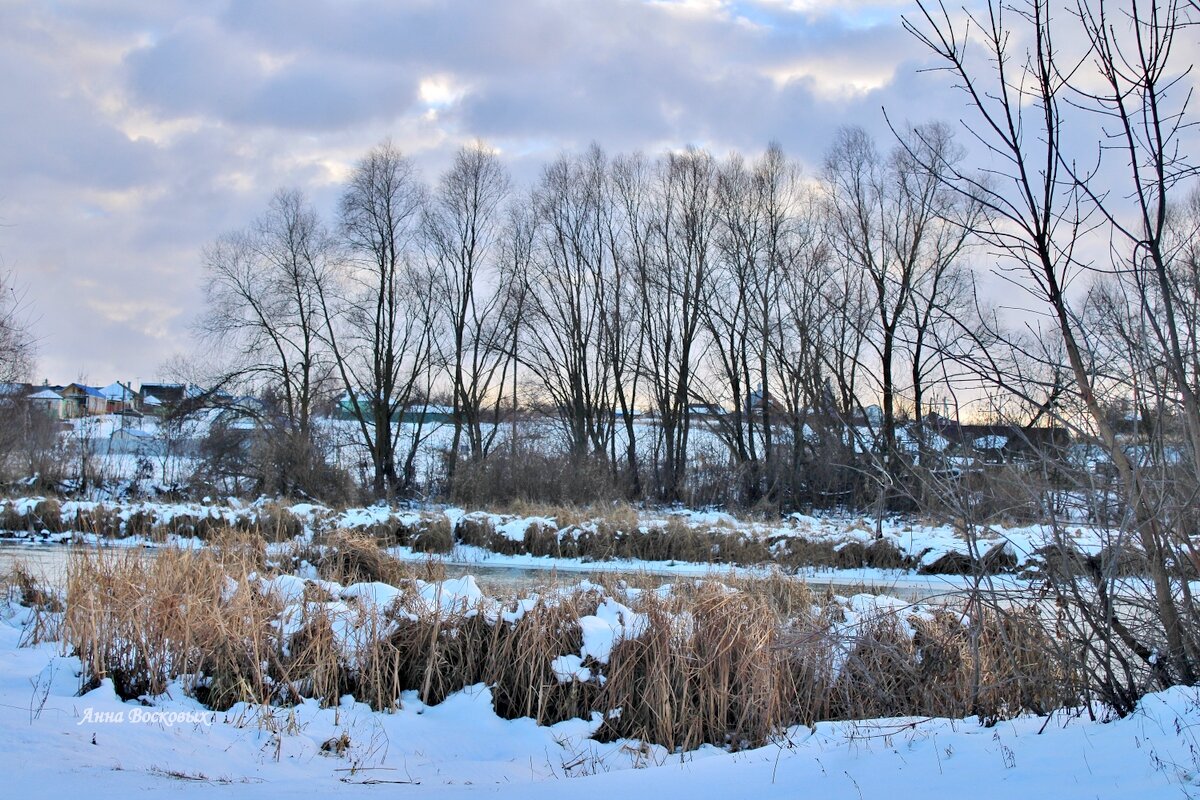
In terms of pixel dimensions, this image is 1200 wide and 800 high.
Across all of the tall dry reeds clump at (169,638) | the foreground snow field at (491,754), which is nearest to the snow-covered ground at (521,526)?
the tall dry reeds clump at (169,638)

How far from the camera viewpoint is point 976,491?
186 inches

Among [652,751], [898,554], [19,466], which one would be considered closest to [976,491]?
[652,751]

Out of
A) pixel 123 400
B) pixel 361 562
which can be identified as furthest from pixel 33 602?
pixel 123 400

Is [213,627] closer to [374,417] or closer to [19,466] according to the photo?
[19,466]

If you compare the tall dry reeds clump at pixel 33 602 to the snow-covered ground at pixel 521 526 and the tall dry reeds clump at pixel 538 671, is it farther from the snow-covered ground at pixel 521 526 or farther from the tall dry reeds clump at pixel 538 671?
the snow-covered ground at pixel 521 526

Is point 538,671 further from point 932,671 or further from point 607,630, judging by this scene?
point 932,671

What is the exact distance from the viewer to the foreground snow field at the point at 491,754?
11.4 ft

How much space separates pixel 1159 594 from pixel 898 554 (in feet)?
44.4

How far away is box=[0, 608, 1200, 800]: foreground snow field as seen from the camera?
3.46 m

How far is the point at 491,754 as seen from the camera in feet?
20.7

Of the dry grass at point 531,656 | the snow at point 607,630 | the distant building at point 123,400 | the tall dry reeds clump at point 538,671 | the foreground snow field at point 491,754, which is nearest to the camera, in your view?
the foreground snow field at point 491,754

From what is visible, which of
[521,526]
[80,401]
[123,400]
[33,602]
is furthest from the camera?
[80,401]

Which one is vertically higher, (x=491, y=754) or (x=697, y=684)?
(x=697, y=684)

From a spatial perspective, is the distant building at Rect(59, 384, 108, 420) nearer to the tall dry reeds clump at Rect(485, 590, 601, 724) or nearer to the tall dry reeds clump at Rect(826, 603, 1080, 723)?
the tall dry reeds clump at Rect(485, 590, 601, 724)
